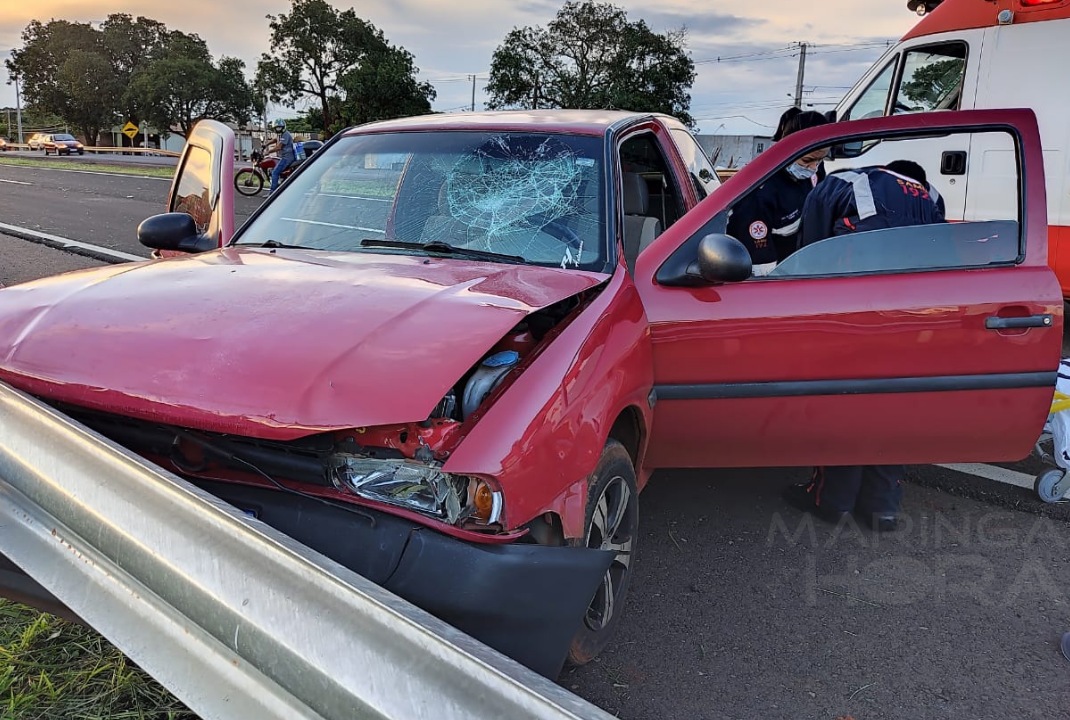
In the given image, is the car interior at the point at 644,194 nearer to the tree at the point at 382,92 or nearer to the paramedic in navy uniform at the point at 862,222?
the paramedic in navy uniform at the point at 862,222

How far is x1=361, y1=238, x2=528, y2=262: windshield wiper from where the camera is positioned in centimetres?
307

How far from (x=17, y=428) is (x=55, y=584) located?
1.57 ft

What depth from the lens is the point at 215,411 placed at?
6.49ft

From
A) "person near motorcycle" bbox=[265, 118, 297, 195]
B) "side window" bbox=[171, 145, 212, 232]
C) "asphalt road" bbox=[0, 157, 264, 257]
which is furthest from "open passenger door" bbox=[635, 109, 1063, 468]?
"person near motorcycle" bbox=[265, 118, 297, 195]

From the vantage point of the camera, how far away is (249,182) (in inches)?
795

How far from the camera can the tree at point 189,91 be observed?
6197 cm

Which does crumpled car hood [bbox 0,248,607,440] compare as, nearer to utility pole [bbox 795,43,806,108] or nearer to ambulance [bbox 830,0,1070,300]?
ambulance [bbox 830,0,1070,300]

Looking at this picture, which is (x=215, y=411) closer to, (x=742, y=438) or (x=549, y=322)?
(x=549, y=322)

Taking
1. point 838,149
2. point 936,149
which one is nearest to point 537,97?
point 936,149

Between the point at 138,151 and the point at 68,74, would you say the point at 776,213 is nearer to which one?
the point at 138,151

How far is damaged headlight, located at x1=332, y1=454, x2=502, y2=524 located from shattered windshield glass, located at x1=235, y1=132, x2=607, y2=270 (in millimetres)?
1192

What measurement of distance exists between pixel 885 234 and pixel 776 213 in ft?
2.56

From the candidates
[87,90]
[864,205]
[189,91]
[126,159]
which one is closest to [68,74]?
[87,90]

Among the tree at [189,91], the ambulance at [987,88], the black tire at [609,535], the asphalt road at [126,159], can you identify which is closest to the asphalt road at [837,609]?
the black tire at [609,535]
